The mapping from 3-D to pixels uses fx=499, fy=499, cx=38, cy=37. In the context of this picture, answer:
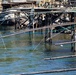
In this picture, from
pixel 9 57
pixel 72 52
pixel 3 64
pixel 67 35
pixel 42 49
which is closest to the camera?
pixel 3 64

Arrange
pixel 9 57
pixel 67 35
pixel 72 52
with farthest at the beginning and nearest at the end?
1. pixel 67 35
2. pixel 72 52
3. pixel 9 57

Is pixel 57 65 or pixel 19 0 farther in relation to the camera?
pixel 19 0

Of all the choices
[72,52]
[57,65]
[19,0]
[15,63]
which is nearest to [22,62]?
[15,63]

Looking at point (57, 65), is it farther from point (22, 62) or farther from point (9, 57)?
point (9, 57)

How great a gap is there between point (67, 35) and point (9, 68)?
92.2ft

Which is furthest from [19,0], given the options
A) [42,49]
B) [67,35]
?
[42,49]

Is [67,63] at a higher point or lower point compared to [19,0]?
higher

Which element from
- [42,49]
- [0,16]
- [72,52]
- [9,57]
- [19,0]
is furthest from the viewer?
[19,0]

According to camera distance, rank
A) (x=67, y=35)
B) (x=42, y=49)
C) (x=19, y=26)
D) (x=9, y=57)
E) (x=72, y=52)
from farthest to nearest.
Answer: (x=19, y=26) < (x=67, y=35) < (x=42, y=49) < (x=72, y=52) < (x=9, y=57)

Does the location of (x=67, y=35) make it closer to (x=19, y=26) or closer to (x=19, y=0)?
(x=19, y=26)

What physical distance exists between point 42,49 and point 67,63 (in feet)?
34.0

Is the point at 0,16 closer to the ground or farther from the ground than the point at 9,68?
closer to the ground

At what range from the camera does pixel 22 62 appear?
1391 inches

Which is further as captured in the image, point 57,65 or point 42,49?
point 42,49
